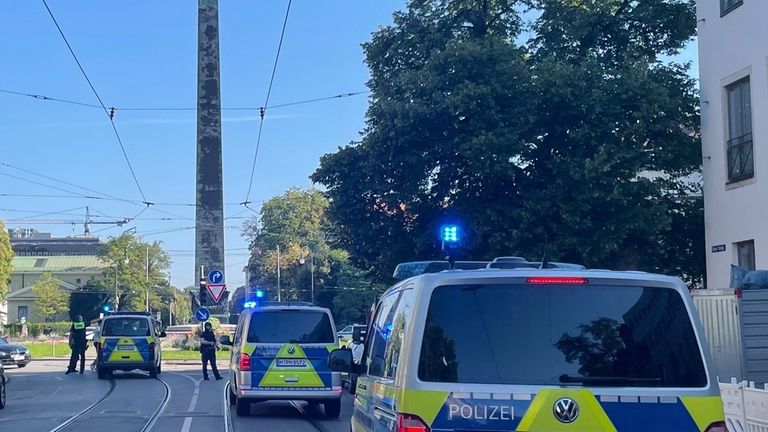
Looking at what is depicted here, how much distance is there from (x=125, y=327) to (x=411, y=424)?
78.1ft

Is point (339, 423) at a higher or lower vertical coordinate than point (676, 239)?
lower

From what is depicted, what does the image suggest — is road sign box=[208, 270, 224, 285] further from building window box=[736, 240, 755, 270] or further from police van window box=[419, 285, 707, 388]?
police van window box=[419, 285, 707, 388]


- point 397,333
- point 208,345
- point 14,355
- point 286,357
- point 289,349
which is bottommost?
point 14,355

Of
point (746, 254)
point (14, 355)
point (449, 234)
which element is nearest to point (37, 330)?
point (14, 355)

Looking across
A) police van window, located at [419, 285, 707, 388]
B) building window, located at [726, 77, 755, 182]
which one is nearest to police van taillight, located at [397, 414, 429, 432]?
police van window, located at [419, 285, 707, 388]

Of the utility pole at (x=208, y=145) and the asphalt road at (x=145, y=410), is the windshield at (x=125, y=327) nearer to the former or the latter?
the asphalt road at (x=145, y=410)

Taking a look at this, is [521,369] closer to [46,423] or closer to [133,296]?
[46,423]

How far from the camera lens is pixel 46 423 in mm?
15695

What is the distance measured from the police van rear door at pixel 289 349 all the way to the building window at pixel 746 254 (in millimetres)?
9075

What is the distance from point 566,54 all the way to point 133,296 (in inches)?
3459

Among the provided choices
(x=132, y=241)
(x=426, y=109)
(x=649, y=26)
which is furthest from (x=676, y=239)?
(x=132, y=241)

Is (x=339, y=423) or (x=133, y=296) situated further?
(x=133, y=296)

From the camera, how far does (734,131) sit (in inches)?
792

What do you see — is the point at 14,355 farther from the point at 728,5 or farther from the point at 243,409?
the point at 728,5
